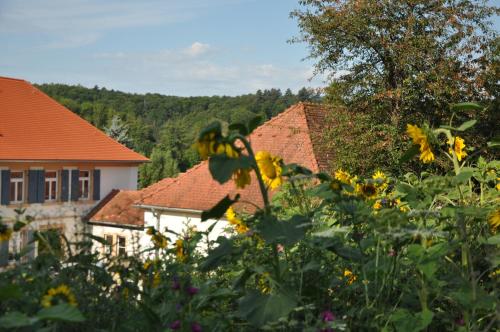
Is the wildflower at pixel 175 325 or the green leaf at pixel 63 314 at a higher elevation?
the green leaf at pixel 63 314

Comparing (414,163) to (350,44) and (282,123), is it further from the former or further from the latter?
(282,123)

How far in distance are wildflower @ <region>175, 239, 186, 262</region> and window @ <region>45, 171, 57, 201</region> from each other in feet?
67.6

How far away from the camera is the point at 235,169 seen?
1294 mm

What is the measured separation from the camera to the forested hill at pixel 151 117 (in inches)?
1903

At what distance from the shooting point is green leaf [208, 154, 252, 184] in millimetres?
1271

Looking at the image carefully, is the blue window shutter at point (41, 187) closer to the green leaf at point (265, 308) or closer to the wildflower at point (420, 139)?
the wildflower at point (420, 139)

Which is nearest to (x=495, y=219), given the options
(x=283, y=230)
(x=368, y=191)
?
(x=368, y=191)

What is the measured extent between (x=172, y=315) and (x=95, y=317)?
0.54 ft

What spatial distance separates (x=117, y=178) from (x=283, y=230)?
77.3 feet

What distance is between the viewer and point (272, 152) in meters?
14.4

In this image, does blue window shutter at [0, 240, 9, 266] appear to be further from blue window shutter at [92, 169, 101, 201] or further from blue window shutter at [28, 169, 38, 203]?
blue window shutter at [92, 169, 101, 201]

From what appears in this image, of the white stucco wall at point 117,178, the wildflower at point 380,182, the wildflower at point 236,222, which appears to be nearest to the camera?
the wildflower at point 380,182

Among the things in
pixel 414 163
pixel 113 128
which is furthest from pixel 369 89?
pixel 113 128

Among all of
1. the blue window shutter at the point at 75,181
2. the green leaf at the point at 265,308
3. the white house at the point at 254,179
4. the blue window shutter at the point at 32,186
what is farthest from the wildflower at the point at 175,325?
the blue window shutter at the point at 75,181
